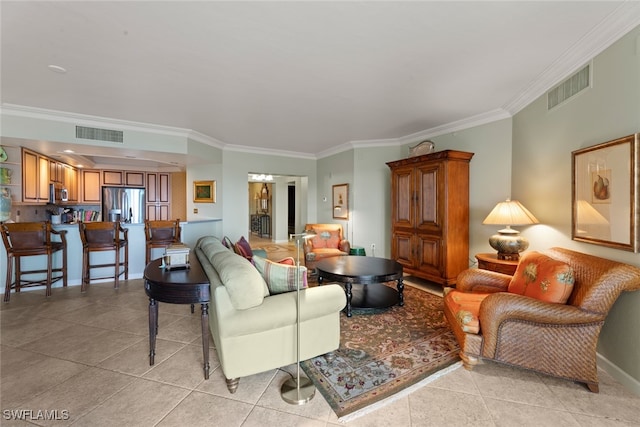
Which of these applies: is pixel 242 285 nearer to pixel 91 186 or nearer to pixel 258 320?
pixel 258 320

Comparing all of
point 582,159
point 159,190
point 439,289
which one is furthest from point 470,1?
point 159,190

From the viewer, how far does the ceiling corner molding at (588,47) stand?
1.93 m

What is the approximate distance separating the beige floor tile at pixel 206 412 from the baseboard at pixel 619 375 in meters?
2.56

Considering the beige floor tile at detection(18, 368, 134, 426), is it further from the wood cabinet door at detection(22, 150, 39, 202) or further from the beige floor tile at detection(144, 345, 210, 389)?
the wood cabinet door at detection(22, 150, 39, 202)

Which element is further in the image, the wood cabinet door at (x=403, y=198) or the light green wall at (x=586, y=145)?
the wood cabinet door at (x=403, y=198)

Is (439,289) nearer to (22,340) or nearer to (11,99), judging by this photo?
(22,340)

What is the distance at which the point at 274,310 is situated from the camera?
1.96m

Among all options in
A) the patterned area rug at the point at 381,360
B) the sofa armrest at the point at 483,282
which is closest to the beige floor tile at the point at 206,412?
the patterned area rug at the point at 381,360

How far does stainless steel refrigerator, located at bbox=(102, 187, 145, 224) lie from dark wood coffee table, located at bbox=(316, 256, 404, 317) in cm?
594

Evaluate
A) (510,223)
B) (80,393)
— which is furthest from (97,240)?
(510,223)

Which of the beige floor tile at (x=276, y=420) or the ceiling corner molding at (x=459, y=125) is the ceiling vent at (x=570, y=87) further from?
the beige floor tile at (x=276, y=420)

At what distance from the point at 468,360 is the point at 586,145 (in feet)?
6.70

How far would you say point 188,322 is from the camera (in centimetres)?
305

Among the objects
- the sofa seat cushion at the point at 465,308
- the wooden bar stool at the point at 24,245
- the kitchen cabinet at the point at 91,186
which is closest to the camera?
the sofa seat cushion at the point at 465,308
